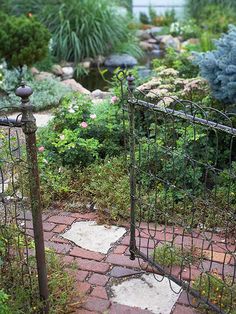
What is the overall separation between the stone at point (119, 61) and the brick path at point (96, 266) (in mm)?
6245

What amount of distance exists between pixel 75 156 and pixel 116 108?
0.75 metres

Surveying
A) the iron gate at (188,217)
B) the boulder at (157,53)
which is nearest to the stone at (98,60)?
the boulder at (157,53)

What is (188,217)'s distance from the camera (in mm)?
3207

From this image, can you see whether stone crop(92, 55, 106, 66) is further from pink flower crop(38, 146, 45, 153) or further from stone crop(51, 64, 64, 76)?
pink flower crop(38, 146, 45, 153)

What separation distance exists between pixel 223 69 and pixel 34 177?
2.23 meters

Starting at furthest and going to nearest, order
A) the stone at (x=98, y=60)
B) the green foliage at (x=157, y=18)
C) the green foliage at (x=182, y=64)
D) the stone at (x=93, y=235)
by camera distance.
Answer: the green foliage at (x=157, y=18) → the stone at (x=98, y=60) → the green foliage at (x=182, y=64) → the stone at (x=93, y=235)

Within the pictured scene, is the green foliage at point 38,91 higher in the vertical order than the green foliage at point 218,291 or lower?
lower

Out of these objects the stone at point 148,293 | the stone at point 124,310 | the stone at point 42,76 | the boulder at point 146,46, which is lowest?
the boulder at point 146,46

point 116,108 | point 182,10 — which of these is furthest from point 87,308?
point 182,10

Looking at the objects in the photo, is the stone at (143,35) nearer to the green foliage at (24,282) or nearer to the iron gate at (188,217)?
the iron gate at (188,217)

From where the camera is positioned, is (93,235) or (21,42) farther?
(21,42)

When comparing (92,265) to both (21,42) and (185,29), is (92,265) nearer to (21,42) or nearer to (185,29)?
(21,42)

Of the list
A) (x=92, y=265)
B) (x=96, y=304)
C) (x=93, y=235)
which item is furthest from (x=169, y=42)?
(x=96, y=304)

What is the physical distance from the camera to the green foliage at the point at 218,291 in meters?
2.34
